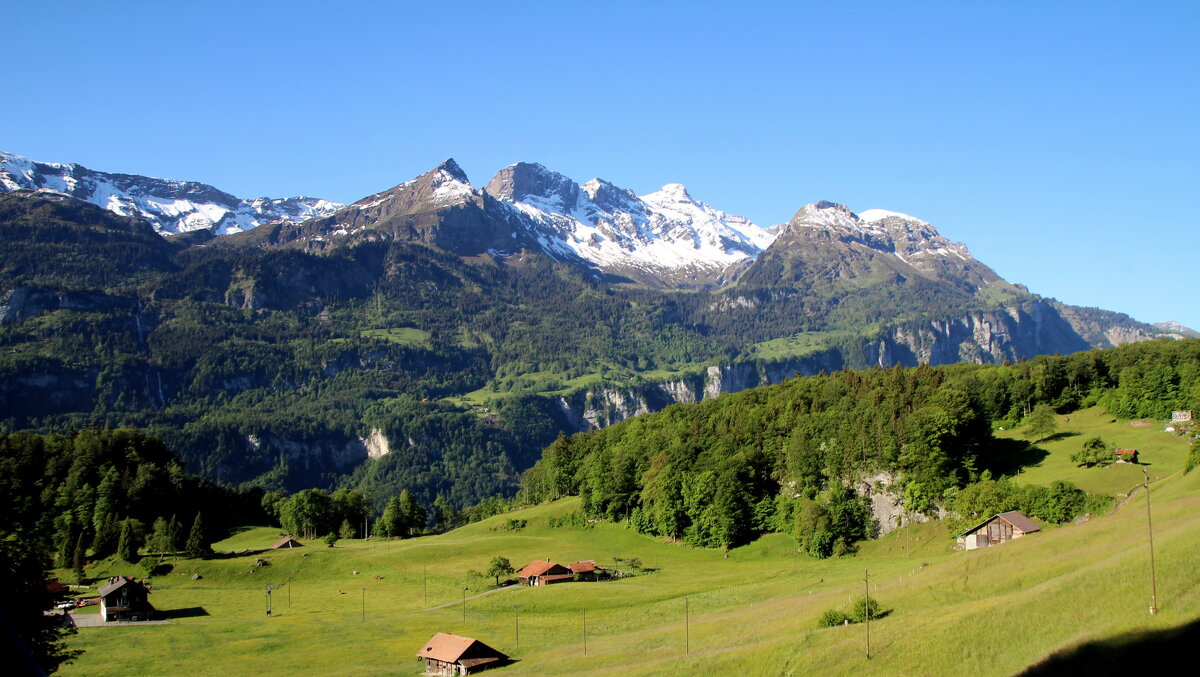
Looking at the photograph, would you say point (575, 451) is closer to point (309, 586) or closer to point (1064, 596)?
point (309, 586)

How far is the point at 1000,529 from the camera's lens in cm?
8844

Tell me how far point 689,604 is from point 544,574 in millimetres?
27231

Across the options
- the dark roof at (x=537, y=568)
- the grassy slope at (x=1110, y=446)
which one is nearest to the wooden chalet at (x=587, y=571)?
the dark roof at (x=537, y=568)

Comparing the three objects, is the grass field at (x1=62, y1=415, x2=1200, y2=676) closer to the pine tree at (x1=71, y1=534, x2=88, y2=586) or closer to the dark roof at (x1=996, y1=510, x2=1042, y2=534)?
the dark roof at (x1=996, y1=510, x2=1042, y2=534)

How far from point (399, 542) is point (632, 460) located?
39522 millimetres

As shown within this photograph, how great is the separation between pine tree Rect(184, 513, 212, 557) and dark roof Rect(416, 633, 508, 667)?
2474 inches

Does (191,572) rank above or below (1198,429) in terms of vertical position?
below

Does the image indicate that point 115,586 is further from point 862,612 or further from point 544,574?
point 862,612

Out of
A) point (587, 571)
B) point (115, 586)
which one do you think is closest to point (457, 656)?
point (587, 571)

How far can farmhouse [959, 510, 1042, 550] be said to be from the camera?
284ft

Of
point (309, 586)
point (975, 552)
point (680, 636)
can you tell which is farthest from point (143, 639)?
point (975, 552)

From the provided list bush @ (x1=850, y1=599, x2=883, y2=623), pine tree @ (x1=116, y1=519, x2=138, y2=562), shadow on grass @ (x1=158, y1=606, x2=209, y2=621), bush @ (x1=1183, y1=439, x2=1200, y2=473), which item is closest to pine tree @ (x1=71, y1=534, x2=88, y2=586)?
pine tree @ (x1=116, y1=519, x2=138, y2=562)

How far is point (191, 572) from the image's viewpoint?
119m

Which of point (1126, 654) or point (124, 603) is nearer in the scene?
point (1126, 654)
